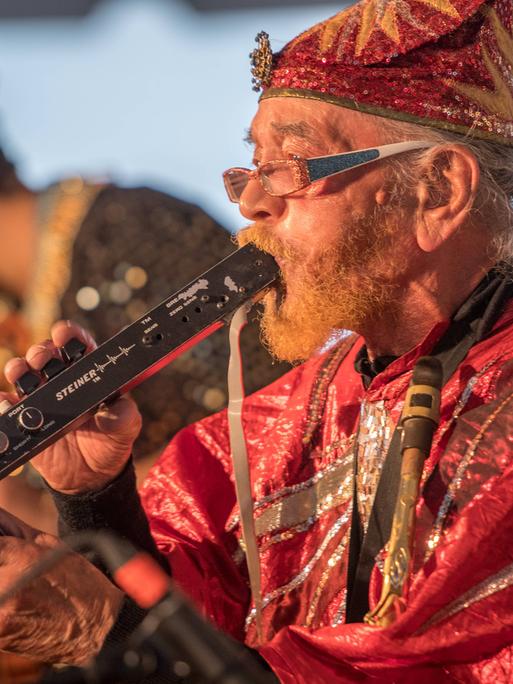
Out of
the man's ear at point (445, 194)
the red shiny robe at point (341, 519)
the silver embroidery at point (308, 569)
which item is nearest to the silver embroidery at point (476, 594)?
the red shiny robe at point (341, 519)

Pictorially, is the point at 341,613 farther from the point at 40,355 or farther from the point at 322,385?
the point at 40,355

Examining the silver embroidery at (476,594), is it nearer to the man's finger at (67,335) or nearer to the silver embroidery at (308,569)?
the silver embroidery at (308,569)

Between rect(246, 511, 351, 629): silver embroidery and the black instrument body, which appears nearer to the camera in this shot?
the black instrument body

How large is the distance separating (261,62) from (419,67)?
1.10 ft

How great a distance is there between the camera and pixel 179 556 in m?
2.39

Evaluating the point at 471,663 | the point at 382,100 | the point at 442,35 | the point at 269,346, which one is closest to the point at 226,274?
the point at 269,346

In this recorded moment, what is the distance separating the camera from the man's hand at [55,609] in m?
1.77

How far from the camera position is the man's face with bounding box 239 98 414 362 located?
7.36ft

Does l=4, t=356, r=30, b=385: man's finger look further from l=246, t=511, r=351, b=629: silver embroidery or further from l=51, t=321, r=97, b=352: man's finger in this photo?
l=246, t=511, r=351, b=629: silver embroidery

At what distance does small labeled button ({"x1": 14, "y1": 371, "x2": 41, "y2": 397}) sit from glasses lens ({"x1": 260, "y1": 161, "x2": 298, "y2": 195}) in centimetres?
60

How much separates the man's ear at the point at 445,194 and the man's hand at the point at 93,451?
0.68 metres

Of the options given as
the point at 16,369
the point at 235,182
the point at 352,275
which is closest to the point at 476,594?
the point at 352,275

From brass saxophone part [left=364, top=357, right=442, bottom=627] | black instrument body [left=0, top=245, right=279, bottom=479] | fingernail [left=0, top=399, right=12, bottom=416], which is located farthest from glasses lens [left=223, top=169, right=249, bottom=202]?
brass saxophone part [left=364, top=357, right=442, bottom=627]

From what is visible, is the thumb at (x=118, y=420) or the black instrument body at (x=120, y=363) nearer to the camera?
the black instrument body at (x=120, y=363)
